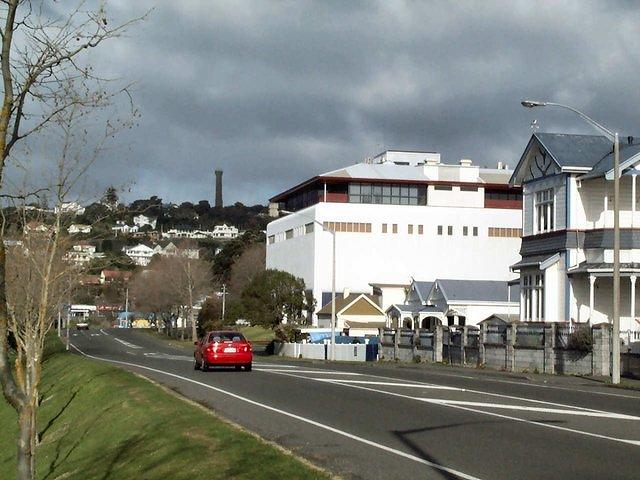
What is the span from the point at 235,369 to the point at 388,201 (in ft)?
192

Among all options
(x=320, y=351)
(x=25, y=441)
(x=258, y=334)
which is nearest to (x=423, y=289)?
(x=320, y=351)

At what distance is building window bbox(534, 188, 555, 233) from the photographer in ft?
142

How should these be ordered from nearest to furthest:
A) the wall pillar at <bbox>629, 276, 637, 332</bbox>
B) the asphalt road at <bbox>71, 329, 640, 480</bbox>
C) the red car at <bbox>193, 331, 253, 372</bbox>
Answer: the asphalt road at <bbox>71, 329, 640, 480</bbox> < the red car at <bbox>193, 331, 253, 372</bbox> < the wall pillar at <bbox>629, 276, 637, 332</bbox>

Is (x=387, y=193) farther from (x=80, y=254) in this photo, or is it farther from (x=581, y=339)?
(x=80, y=254)

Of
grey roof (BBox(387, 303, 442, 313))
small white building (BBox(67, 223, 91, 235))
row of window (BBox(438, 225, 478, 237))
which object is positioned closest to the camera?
small white building (BBox(67, 223, 91, 235))

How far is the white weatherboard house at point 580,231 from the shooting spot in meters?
39.6

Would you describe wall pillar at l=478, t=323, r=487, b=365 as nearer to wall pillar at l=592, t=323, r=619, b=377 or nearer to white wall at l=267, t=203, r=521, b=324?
wall pillar at l=592, t=323, r=619, b=377

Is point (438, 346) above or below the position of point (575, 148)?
below

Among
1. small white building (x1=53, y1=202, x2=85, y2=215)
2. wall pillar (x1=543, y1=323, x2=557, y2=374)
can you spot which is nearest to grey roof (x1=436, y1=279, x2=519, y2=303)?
wall pillar (x1=543, y1=323, x2=557, y2=374)

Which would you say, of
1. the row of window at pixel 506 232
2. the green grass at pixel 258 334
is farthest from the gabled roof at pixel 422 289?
the green grass at pixel 258 334

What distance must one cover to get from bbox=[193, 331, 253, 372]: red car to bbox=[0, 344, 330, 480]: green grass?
140 inches

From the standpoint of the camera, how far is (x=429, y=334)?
46.9 metres

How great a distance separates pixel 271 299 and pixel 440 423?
57974mm

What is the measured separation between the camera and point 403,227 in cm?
9019
